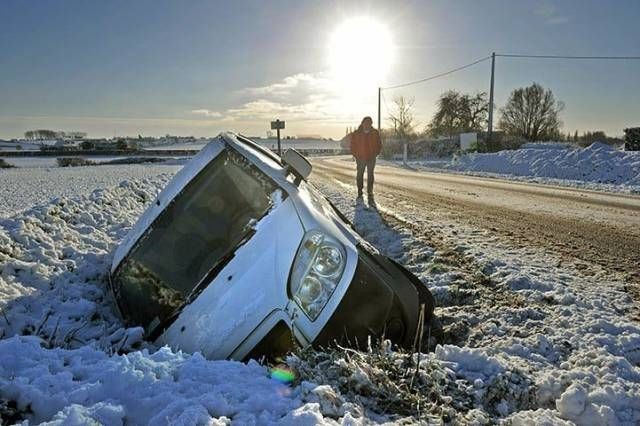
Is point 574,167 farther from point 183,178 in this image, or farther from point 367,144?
point 183,178

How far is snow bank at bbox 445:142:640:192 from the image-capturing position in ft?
52.3

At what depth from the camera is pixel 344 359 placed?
232cm

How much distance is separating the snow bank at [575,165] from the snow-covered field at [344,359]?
444 inches

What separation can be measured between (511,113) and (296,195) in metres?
62.1

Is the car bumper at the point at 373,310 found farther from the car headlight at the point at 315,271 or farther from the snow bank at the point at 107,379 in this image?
the snow bank at the point at 107,379

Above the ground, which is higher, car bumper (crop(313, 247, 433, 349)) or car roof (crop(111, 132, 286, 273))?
car roof (crop(111, 132, 286, 273))

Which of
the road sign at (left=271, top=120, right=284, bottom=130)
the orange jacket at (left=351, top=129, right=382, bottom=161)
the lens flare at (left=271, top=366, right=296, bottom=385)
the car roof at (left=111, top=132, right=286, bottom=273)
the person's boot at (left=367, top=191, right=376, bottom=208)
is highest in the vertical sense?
the road sign at (left=271, top=120, right=284, bottom=130)

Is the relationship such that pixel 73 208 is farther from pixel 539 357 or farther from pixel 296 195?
pixel 539 357

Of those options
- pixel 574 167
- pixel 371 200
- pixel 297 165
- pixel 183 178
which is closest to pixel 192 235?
pixel 183 178

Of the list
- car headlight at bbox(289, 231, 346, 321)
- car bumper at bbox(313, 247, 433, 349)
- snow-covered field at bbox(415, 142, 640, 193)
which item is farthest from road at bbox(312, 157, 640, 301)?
snow-covered field at bbox(415, 142, 640, 193)

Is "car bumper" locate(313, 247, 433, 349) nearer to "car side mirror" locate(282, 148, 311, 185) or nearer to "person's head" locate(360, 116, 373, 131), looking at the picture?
"car side mirror" locate(282, 148, 311, 185)

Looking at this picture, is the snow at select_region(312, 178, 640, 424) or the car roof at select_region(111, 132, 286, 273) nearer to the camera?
the snow at select_region(312, 178, 640, 424)

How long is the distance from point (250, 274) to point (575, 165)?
65.0 ft

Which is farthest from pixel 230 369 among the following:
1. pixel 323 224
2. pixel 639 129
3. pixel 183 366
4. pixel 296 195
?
pixel 639 129
